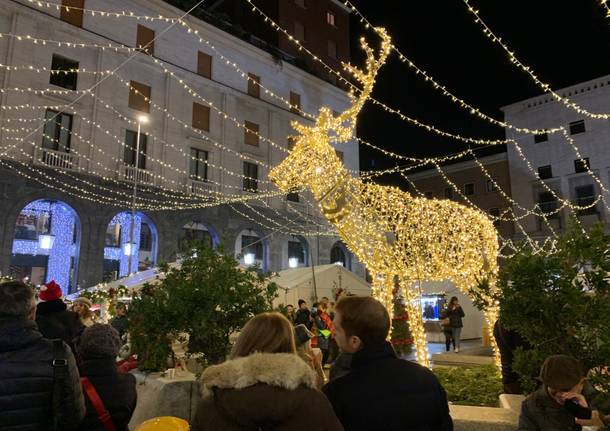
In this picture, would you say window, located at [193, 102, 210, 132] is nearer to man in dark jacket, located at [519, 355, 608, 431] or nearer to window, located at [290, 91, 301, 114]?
window, located at [290, 91, 301, 114]

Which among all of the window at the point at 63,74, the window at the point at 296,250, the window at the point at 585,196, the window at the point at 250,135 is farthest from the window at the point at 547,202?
the window at the point at 63,74

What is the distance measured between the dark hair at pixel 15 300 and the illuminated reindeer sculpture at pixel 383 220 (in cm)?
464

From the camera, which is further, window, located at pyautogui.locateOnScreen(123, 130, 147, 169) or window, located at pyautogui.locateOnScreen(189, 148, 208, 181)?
window, located at pyautogui.locateOnScreen(189, 148, 208, 181)

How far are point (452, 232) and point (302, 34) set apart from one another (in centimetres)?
2202

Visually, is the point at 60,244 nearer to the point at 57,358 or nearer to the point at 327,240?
the point at 327,240

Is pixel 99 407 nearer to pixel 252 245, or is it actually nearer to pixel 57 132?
pixel 57 132

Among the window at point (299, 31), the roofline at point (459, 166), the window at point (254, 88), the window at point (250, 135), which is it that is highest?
the window at point (299, 31)

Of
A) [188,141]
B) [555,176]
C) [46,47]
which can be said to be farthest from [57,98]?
[555,176]

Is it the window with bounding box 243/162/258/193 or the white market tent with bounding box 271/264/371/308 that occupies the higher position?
the window with bounding box 243/162/258/193

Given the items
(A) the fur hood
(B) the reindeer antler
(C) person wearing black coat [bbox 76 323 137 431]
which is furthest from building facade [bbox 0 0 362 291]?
(A) the fur hood

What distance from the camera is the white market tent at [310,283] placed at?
16.0m

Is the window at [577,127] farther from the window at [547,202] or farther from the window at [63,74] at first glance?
the window at [63,74]

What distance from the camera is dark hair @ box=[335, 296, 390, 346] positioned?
246 centimetres

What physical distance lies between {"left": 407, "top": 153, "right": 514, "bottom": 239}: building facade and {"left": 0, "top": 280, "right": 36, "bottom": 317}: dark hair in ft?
87.7
